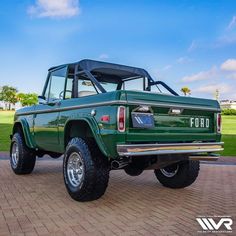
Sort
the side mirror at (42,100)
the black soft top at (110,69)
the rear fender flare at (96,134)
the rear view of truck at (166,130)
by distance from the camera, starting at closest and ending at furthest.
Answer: the rear view of truck at (166,130)
the rear fender flare at (96,134)
the black soft top at (110,69)
the side mirror at (42,100)

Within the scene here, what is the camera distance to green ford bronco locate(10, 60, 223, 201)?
4707 millimetres

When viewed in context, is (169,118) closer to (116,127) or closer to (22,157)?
(116,127)

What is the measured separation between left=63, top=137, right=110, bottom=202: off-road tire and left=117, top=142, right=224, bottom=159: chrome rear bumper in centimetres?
72

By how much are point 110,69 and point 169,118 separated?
1975 mm

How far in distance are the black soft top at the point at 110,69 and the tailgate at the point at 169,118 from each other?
161cm

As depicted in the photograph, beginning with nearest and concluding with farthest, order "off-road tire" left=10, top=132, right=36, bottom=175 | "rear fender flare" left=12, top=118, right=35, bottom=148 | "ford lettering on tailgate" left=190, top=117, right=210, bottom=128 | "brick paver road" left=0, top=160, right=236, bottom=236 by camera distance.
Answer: "brick paver road" left=0, top=160, right=236, bottom=236 → "ford lettering on tailgate" left=190, top=117, right=210, bottom=128 → "rear fender flare" left=12, top=118, right=35, bottom=148 → "off-road tire" left=10, top=132, right=36, bottom=175

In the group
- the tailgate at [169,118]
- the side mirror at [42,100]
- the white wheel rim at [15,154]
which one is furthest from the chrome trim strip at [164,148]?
the white wheel rim at [15,154]

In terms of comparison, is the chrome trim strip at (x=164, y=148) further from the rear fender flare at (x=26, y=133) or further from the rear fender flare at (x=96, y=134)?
the rear fender flare at (x=26, y=133)

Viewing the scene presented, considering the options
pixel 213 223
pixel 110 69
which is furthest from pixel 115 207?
pixel 110 69

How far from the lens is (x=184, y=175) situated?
641 cm

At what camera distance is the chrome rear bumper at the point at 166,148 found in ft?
14.9

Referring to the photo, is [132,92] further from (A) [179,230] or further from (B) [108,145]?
(A) [179,230]

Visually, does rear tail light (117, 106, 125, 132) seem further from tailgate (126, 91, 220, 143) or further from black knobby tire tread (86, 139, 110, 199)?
black knobby tire tread (86, 139, 110, 199)

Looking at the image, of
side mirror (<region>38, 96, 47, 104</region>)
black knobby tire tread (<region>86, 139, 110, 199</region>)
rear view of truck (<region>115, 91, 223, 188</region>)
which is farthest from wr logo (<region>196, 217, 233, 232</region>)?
side mirror (<region>38, 96, 47, 104</region>)
